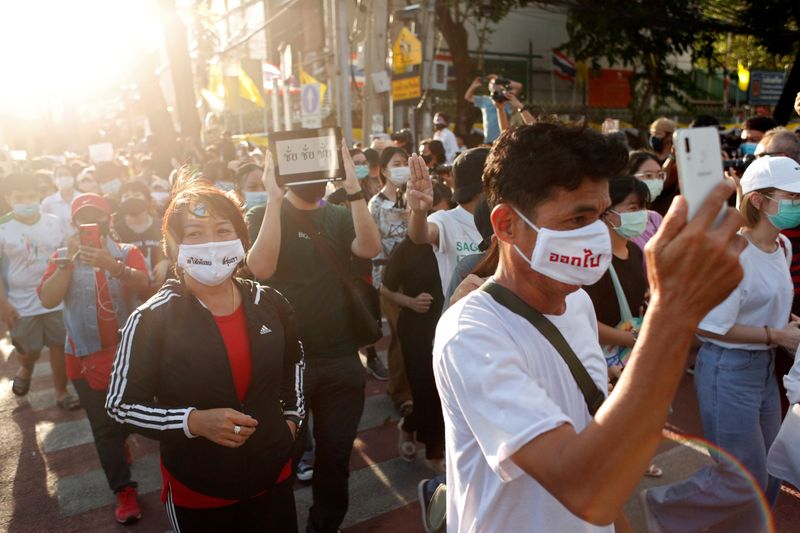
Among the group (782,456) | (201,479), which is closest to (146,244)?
(201,479)

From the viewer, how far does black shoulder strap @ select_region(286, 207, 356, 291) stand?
371cm

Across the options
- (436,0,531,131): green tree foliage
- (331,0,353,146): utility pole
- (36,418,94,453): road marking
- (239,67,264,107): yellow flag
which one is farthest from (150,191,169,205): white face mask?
(436,0,531,131): green tree foliage

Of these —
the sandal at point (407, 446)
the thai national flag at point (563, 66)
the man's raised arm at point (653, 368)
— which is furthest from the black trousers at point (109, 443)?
the thai national flag at point (563, 66)

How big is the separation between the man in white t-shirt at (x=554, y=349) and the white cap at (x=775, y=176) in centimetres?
200

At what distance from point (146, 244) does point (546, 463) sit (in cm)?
473

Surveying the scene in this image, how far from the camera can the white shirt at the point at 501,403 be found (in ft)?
4.55

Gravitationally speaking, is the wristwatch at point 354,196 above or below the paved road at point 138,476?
above

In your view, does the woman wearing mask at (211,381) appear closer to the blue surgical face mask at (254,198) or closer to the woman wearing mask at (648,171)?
the blue surgical face mask at (254,198)

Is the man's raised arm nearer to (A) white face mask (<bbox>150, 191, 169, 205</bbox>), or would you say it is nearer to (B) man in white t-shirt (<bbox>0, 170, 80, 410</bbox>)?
(B) man in white t-shirt (<bbox>0, 170, 80, 410</bbox>)

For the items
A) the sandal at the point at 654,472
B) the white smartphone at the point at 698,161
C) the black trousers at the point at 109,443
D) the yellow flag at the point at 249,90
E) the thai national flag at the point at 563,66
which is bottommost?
the sandal at the point at 654,472

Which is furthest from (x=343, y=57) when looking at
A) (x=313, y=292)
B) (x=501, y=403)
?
(x=501, y=403)

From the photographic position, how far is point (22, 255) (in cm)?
600

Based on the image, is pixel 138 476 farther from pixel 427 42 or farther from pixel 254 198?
pixel 427 42

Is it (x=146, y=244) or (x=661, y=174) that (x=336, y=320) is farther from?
(x=661, y=174)
